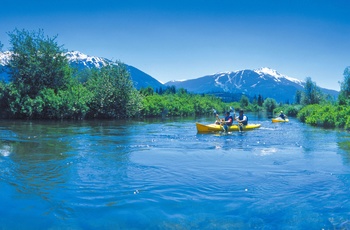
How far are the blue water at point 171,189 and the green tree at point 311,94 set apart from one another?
6923 cm

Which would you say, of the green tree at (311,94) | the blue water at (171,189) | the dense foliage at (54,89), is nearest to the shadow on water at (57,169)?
the blue water at (171,189)

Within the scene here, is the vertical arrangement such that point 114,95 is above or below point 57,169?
above

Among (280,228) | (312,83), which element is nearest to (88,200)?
(280,228)

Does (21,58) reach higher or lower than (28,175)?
higher

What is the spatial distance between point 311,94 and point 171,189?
79.5m

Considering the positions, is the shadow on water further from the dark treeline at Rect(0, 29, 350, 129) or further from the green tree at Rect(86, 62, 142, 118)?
the green tree at Rect(86, 62, 142, 118)

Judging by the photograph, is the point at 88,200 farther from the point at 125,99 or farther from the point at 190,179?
the point at 125,99

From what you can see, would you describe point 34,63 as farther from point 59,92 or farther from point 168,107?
point 168,107

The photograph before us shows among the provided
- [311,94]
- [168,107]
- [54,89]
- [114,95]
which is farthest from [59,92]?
[311,94]

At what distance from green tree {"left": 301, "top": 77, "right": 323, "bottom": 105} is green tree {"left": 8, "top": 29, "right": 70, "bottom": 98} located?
6058cm

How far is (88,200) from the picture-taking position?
8.54 metres

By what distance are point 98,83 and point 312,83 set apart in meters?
56.5

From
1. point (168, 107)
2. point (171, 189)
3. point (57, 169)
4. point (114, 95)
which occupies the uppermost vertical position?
point (114, 95)

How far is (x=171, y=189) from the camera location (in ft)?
32.1
